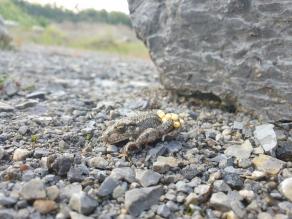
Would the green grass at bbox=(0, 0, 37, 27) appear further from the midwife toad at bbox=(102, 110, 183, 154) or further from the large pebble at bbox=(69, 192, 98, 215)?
the large pebble at bbox=(69, 192, 98, 215)

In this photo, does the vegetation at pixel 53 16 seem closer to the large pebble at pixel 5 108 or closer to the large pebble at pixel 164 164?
the large pebble at pixel 5 108

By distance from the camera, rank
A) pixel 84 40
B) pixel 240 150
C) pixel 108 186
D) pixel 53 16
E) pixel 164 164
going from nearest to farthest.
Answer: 1. pixel 108 186
2. pixel 164 164
3. pixel 240 150
4. pixel 53 16
5. pixel 84 40

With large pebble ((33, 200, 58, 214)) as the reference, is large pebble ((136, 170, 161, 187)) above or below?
below

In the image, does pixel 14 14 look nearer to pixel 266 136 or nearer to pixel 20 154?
pixel 20 154

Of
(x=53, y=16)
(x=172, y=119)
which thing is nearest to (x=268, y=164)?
(x=172, y=119)

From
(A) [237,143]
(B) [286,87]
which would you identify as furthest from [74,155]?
(B) [286,87]

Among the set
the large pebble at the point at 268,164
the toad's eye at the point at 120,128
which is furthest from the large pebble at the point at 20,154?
the large pebble at the point at 268,164

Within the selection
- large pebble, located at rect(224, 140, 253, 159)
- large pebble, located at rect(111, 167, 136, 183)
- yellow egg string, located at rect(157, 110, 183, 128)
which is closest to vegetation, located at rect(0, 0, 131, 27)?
yellow egg string, located at rect(157, 110, 183, 128)
